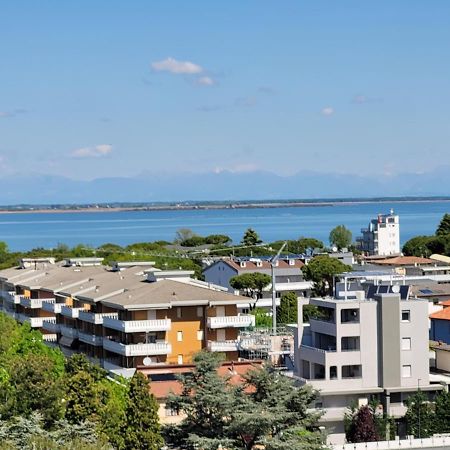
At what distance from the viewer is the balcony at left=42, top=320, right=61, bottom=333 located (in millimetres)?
52625

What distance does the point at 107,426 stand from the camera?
30203 millimetres

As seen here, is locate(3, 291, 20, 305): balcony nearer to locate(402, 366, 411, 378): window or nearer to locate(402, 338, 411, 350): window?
locate(402, 338, 411, 350): window

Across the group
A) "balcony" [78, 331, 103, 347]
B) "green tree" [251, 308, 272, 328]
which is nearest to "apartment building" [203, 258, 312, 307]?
"green tree" [251, 308, 272, 328]

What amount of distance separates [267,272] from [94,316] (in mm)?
27629

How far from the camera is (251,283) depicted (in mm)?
68500

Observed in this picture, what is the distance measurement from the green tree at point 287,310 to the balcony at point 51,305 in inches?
473

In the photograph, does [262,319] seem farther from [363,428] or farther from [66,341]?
[363,428]

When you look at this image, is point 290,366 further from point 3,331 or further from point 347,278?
point 3,331

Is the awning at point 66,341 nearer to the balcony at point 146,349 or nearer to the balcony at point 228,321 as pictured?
the balcony at point 146,349

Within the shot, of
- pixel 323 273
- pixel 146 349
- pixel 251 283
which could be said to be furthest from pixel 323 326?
pixel 251 283

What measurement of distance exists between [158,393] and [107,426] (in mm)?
6005

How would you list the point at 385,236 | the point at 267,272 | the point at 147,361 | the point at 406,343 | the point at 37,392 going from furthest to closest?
1. the point at 385,236
2. the point at 267,272
3. the point at 147,361
4. the point at 406,343
5. the point at 37,392

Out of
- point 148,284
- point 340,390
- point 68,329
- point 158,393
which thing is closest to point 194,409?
point 158,393

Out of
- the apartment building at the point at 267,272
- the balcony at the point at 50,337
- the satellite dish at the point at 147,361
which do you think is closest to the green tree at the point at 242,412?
the satellite dish at the point at 147,361
